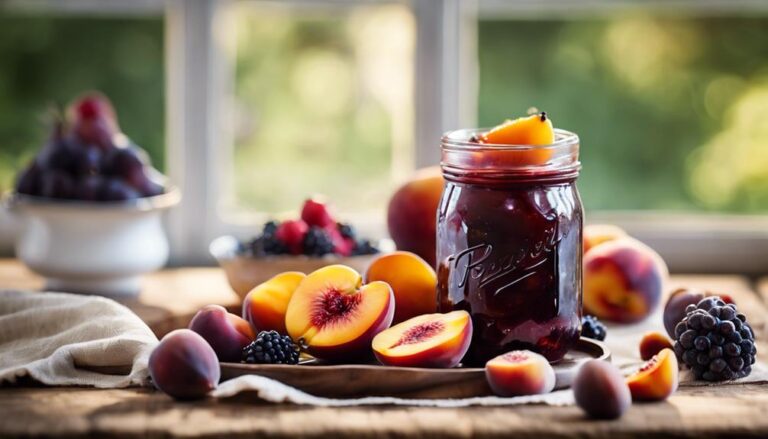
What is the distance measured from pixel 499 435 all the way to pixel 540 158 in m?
0.34

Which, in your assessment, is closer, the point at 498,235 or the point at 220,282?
the point at 498,235

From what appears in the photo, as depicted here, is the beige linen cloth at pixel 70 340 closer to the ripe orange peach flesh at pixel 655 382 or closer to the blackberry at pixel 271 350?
the blackberry at pixel 271 350

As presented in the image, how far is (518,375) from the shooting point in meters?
1.19

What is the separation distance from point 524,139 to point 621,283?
1.53ft

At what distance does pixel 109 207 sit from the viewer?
1.75 meters

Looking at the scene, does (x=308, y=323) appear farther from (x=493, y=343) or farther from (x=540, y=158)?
(x=540, y=158)

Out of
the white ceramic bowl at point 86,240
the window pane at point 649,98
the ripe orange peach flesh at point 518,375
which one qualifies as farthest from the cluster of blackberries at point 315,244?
the window pane at point 649,98


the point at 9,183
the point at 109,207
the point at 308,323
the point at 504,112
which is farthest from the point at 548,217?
the point at 9,183

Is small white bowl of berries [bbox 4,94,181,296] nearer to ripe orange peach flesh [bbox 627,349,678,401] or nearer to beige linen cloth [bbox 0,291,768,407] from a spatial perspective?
beige linen cloth [bbox 0,291,768,407]

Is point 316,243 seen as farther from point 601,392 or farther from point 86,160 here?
point 601,392

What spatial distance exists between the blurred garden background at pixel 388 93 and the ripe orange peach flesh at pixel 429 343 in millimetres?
1009

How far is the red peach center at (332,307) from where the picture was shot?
1295 millimetres

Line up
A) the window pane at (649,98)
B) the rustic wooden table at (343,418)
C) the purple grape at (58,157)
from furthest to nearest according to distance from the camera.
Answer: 1. the window pane at (649,98)
2. the purple grape at (58,157)
3. the rustic wooden table at (343,418)

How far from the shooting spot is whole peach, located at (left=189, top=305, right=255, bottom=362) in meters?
1.30
